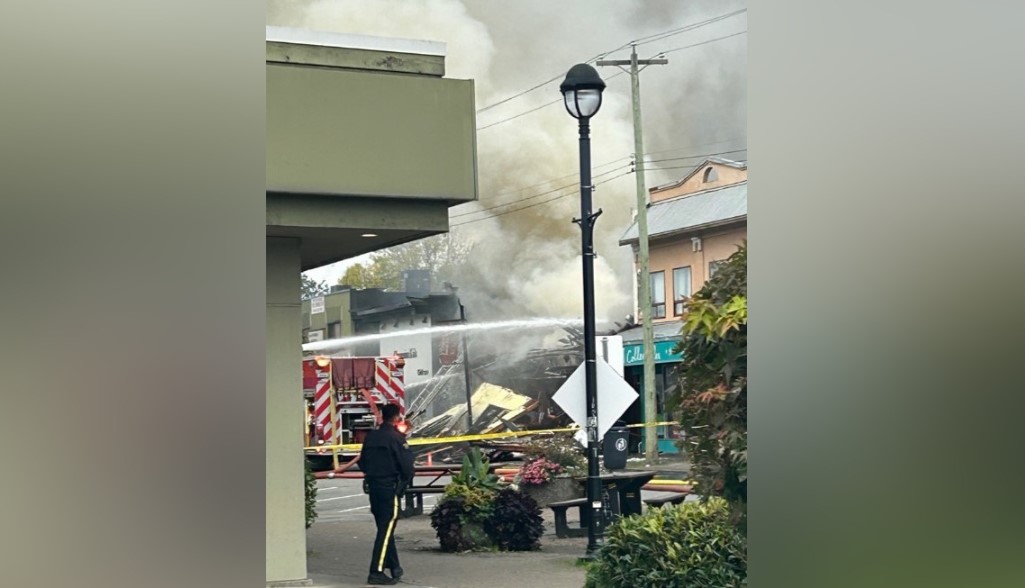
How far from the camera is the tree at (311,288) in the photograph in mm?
10736

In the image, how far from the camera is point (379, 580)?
10117mm

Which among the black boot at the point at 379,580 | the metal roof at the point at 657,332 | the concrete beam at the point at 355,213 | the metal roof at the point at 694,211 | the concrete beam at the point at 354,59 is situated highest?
the concrete beam at the point at 354,59

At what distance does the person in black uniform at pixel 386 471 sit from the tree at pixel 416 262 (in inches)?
42.3

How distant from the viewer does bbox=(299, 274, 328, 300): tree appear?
35.2 feet

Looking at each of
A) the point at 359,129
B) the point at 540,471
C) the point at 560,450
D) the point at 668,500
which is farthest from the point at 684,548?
the point at 359,129

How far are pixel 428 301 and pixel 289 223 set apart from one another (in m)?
1.94

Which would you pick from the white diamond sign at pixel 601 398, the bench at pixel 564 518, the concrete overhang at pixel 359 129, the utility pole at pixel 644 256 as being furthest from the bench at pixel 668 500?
the concrete overhang at pixel 359 129

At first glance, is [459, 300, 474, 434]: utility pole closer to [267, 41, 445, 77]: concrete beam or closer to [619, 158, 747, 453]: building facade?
[619, 158, 747, 453]: building facade

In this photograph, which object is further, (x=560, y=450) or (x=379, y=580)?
(x=560, y=450)

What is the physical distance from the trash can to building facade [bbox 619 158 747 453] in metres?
0.12

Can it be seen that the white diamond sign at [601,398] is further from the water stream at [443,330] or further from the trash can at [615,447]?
the water stream at [443,330]

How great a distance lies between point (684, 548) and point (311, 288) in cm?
409

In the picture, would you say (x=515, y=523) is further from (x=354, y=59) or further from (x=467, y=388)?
(x=354, y=59)
